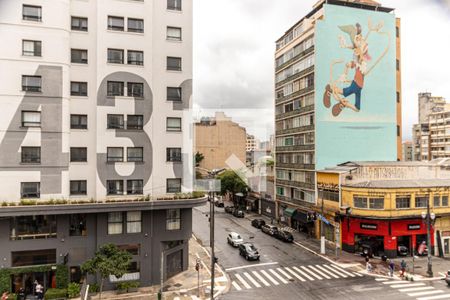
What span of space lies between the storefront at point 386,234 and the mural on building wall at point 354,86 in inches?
435

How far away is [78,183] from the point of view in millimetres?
29016

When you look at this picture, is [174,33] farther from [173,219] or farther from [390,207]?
[390,207]

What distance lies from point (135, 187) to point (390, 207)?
88.3 feet

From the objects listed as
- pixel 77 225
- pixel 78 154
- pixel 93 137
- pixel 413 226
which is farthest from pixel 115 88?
pixel 413 226

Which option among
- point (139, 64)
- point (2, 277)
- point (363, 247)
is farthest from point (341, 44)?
point (2, 277)

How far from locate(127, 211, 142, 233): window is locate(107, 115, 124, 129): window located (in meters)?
7.52

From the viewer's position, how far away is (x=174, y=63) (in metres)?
31.5

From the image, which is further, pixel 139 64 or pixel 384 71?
pixel 384 71

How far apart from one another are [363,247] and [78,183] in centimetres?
3091

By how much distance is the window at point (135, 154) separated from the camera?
29.9 meters

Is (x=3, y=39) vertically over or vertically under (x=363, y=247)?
over

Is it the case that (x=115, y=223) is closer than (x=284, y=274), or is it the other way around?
(x=115, y=223)

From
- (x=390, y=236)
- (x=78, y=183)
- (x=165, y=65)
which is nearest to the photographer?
(x=78, y=183)

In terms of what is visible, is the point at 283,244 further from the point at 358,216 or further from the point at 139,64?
the point at 139,64
